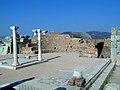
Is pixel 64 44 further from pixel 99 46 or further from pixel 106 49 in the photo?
pixel 106 49

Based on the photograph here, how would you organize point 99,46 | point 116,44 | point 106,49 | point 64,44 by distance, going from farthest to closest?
point 64,44 → point 99,46 → point 106,49 → point 116,44

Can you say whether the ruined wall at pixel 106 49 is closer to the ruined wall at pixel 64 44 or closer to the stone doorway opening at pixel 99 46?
the stone doorway opening at pixel 99 46

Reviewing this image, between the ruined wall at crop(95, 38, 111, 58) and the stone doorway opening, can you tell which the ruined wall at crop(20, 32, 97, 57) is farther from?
the ruined wall at crop(95, 38, 111, 58)

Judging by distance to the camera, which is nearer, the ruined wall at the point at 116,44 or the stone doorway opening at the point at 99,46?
the ruined wall at the point at 116,44

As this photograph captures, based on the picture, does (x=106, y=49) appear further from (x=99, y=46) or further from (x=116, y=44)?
(x=116, y=44)

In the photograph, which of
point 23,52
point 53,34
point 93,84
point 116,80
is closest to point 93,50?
point 53,34

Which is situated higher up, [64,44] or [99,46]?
[64,44]

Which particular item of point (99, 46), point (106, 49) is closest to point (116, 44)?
point (106, 49)

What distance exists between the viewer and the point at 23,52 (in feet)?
61.3

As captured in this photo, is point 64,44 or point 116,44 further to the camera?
point 64,44


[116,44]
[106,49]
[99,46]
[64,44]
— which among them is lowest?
[106,49]

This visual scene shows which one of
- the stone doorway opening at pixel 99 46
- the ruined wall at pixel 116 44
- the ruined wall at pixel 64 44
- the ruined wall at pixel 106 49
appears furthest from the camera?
the ruined wall at pixel 64 44

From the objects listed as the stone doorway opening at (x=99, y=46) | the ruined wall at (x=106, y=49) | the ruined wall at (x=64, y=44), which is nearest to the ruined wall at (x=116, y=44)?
the ruined wall at (x=106, y=49)

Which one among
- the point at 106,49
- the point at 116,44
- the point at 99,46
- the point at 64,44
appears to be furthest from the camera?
the point at 64,44
